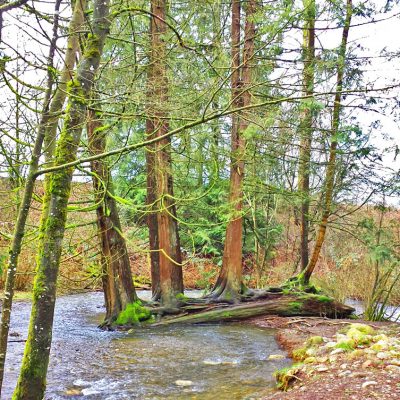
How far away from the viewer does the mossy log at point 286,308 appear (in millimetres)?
9461

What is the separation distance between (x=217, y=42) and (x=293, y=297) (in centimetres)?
642

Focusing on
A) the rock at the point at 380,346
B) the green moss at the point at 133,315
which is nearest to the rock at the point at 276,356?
the rock at the point at 380,346

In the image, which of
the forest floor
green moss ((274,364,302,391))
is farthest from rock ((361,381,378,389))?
green moss ((274,364,302,391))

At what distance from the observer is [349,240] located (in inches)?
521

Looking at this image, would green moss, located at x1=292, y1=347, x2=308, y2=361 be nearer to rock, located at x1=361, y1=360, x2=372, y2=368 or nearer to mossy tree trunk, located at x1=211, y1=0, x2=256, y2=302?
rock, located at x1=361, y1=360, x2=372, y2=368

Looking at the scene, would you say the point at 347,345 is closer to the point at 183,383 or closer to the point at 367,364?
the point at 367,364

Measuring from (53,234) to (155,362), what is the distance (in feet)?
11.0

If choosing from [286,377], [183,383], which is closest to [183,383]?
[183,383]

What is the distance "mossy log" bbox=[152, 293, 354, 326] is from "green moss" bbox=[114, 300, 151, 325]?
0.96 m

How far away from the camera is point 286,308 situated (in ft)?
32.0

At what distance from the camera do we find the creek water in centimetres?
479

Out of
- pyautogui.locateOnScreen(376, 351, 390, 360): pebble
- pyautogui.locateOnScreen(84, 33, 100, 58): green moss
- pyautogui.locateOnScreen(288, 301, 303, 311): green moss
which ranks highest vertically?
pyautogui.locateOnScreen(84, 33, 100, 58): green moss

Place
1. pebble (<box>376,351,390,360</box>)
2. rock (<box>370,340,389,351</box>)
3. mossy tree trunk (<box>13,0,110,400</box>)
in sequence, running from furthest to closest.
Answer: rock (<box>370,340,389,351</box>)
pebble (<box>376,351,390,360</box>)
mossy tree trunk (<box>13,0,110,400</box>)

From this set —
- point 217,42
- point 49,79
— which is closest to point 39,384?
point 49,79
